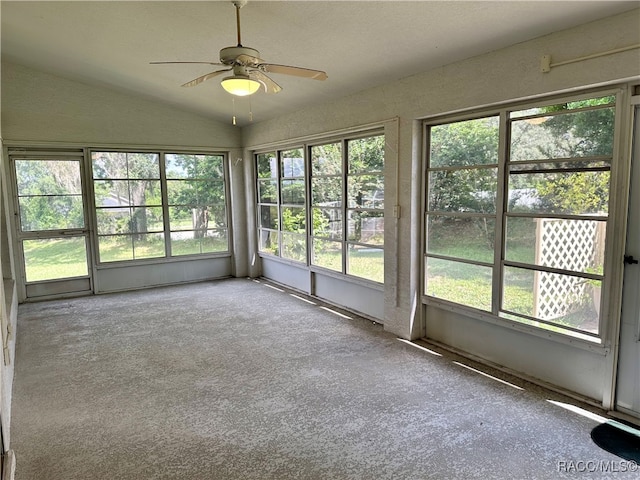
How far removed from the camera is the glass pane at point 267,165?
261 inches

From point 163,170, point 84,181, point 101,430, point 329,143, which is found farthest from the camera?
point 163,170

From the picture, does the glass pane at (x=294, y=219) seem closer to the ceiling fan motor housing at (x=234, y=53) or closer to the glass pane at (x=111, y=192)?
the glass pane at (x=111, y=192)

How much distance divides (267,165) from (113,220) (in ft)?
8.46

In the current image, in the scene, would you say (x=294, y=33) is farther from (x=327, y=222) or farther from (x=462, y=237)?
(x=327, y=222)

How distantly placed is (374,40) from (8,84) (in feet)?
16.7

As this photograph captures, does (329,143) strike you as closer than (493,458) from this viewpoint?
No

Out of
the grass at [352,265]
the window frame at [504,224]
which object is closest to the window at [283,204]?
the grass at [352,265]

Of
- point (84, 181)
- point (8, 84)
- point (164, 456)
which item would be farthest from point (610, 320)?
point (8, 84)

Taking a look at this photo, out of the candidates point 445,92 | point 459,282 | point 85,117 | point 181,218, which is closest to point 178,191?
point 181,218

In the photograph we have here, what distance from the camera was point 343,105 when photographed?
188 inches

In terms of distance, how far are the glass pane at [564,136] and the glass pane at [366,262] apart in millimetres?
1903

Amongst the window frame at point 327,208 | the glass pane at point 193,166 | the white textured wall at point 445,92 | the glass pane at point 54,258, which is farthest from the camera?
the glass pane at point 193,166

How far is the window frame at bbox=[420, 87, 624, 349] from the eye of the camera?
2709mm

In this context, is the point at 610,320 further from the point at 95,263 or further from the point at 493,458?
the point at 95,263
